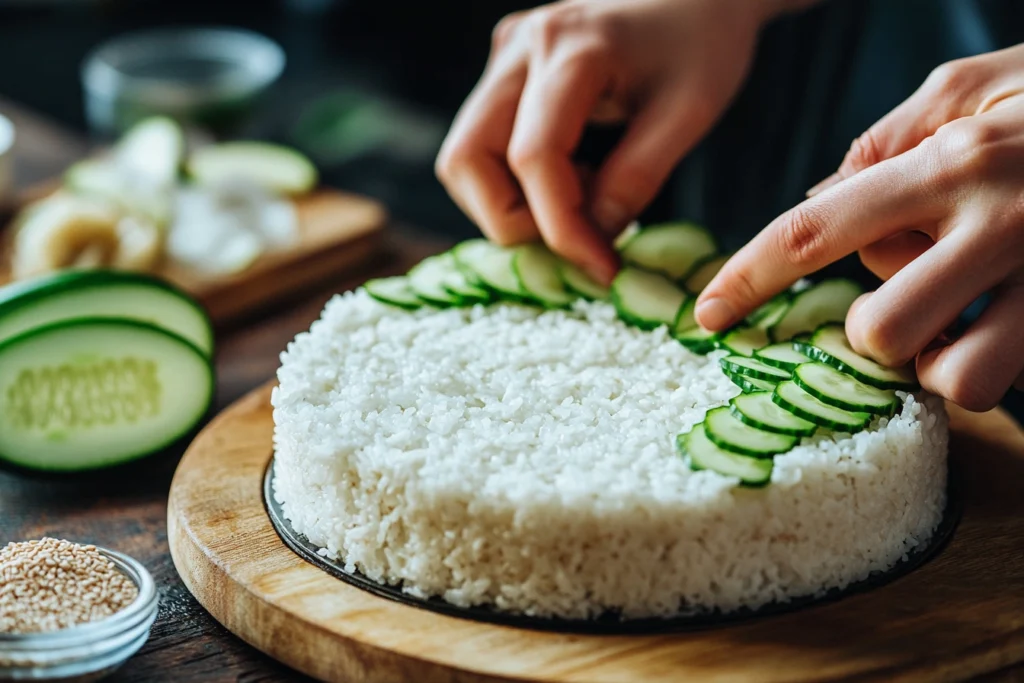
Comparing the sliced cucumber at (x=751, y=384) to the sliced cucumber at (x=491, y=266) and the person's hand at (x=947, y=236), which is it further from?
the sliced cucumber at (x=491, y=266)

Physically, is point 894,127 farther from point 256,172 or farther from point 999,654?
point 256,172

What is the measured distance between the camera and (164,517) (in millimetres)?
2613

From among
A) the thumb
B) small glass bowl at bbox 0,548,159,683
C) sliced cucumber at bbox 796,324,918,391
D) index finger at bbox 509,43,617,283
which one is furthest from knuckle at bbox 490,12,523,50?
small glass bowl at bbox 0,548,159,683

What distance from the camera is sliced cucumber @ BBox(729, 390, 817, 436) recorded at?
2.11 meters

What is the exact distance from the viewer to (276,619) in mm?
2072

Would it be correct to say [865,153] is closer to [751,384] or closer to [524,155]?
[751,384]

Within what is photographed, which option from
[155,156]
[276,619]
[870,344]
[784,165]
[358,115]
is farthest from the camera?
[358,115]

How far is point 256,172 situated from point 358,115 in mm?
1897

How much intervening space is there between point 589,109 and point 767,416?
3.47ft

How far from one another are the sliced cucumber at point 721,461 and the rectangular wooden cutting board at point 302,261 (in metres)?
2.03

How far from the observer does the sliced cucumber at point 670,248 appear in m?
2.92

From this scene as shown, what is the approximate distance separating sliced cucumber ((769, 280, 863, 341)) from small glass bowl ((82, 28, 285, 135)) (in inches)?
122

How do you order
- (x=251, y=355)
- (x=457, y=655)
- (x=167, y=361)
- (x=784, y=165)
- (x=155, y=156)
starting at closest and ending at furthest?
(x=457, y=655), (x=167, y=361), (x=251, y=355), (x=784, y=165), (x=155, y=156)

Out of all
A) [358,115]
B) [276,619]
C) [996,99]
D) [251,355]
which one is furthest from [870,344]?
[358,115]
